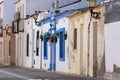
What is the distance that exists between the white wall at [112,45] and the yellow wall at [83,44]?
0.72 m

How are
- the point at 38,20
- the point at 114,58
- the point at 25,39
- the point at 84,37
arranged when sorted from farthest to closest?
1. the point at 25,39
2. the point at 38,20
3. the point at 84,37
4. the point at 114,58

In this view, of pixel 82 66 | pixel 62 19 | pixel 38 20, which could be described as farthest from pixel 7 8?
pixel 82 66

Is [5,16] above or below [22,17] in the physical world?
above

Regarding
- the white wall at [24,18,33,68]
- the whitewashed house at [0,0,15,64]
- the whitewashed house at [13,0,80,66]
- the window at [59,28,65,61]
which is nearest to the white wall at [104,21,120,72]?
the window at [59,28,65,61]

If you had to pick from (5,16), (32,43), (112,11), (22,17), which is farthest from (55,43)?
(5,16)

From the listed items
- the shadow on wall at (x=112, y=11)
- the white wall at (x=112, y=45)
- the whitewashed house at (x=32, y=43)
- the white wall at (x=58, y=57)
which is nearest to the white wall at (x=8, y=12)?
the whitewashed house at (x=32, y=43)

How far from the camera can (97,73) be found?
2566 cm

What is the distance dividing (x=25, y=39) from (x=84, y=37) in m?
19.5

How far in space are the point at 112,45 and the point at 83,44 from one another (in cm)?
473

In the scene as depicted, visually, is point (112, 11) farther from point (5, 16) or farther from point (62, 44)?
point (5, 16)

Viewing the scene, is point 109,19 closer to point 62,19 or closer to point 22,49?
point 62,19

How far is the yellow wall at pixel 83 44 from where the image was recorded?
2527 centimetres

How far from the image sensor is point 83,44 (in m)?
28.2

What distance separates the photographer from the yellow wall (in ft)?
82.9
